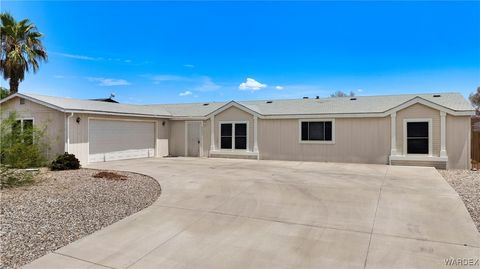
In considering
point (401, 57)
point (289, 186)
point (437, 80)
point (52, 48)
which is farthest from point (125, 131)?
point (437, 80)

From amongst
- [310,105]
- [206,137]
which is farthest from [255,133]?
[310,105]

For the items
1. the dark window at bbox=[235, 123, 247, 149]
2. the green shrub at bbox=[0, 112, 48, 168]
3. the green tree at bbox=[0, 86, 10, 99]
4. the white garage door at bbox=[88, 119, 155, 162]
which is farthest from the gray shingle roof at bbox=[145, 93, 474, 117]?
the green tree at bbox=[0, 86, 10, 99]

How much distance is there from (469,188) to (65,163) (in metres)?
13.9

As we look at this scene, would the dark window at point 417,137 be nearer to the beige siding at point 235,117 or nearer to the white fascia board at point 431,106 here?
the white fascia board at point 431,106

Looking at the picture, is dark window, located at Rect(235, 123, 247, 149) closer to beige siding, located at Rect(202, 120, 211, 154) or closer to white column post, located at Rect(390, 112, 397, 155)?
beige siding, located at Rect(202, 120, 211, 154)

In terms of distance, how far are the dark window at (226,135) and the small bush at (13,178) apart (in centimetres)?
962

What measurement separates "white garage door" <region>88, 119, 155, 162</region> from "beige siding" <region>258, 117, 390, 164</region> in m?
6.58

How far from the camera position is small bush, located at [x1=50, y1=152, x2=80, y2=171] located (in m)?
11.7

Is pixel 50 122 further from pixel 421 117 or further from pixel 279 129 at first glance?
pixel 421 117

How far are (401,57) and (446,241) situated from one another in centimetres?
1621

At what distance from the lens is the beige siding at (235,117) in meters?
15.9

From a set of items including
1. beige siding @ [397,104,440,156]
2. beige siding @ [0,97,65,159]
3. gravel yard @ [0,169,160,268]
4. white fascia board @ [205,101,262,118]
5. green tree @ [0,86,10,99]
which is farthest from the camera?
green tree @ [0,86,10,99]

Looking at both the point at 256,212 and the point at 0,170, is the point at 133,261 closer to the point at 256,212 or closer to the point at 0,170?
the point at 256,212

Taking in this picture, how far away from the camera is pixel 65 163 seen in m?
11.8
